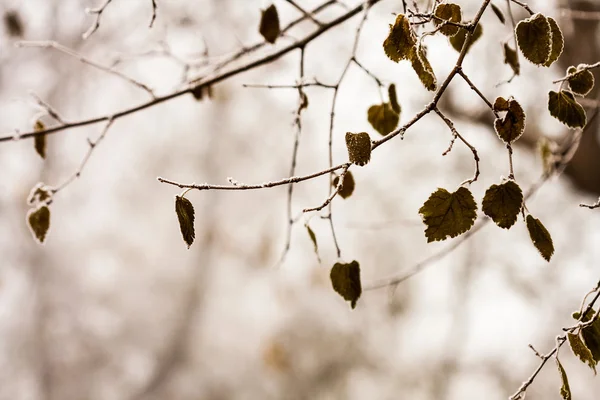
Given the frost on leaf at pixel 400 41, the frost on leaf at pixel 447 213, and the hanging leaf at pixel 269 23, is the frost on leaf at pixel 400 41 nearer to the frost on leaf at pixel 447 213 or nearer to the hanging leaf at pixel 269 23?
the frost on leaf at pixel 447 213

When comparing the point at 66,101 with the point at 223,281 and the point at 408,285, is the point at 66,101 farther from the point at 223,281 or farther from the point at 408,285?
the point at 408,285

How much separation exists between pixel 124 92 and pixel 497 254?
Answer: 11.9 ft

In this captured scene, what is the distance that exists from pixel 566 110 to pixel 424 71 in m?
0.18

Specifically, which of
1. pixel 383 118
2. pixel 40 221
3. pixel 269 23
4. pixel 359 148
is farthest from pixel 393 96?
pixel 40 221

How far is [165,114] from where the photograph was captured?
558 centimetres

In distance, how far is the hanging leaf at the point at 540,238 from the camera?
547 millimetres

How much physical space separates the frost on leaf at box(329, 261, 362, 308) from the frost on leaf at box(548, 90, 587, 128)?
0.96ft

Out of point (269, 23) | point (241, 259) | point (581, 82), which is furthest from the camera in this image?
point (241, 259)

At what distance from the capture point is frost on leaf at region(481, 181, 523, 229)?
1.64 feet

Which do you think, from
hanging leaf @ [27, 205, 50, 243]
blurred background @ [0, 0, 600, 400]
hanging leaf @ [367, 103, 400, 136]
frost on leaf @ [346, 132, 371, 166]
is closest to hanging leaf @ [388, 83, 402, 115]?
hanging leaf @ [367, 103, 400, 136]

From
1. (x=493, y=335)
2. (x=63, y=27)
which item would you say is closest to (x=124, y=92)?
(x=63, y=27)

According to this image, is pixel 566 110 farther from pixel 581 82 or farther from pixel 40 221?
pixel 40 221

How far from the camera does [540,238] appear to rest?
1.82 feet

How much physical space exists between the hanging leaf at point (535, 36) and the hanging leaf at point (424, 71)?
0.11 m
